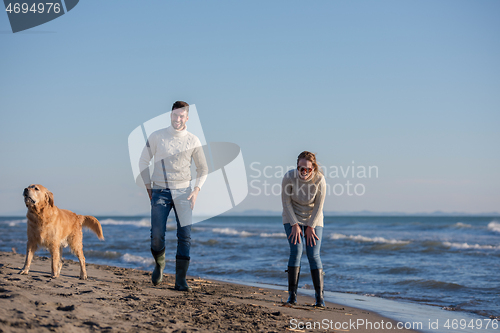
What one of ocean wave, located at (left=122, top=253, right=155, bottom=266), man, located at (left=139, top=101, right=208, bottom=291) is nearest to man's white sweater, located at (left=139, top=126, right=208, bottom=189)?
man, located at (left=139, top=101, right=208, bottom=291)

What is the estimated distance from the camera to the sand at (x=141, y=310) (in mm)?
2748

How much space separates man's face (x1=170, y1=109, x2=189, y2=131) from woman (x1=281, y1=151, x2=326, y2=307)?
4.32 ft

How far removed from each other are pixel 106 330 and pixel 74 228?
3.07 metres

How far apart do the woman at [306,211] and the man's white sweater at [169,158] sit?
107 centimetres

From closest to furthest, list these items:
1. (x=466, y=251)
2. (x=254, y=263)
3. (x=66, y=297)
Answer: (x=66, y=297) < (x=254, y=263) < (x=466, y=251)

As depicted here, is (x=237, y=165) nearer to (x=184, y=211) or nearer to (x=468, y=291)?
(x=184, y=211)

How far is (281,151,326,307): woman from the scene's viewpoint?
4.22 meters

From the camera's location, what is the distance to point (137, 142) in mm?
5055

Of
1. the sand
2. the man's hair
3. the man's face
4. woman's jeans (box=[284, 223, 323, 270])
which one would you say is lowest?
the sand

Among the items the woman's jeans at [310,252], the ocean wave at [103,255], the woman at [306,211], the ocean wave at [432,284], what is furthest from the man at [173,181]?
the ocean wave at [103,255]

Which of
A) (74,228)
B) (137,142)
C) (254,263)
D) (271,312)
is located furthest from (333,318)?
(254,263)

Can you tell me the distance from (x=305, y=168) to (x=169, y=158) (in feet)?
5.00

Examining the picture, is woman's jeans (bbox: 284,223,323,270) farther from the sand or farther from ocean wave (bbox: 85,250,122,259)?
ocean wave (bbox: 85,250,122,259)

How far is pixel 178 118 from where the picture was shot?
4.50m
